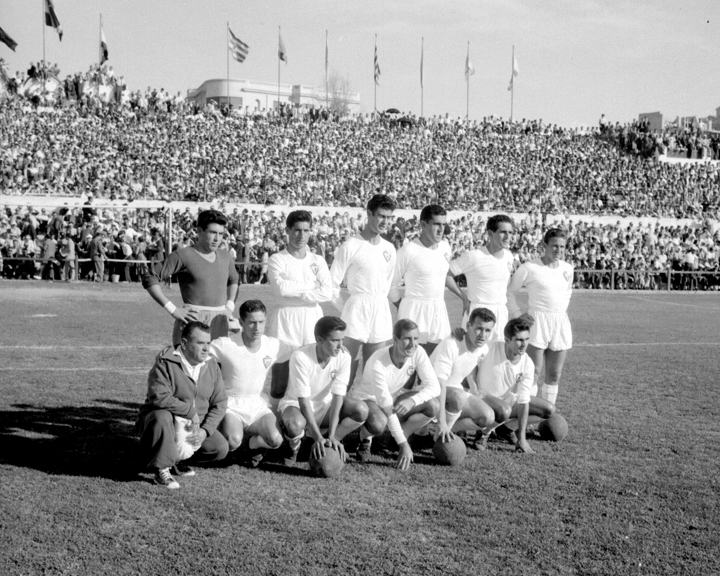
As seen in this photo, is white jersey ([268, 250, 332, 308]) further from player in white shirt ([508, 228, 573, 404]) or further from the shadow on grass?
player in white shirt ([508, 228, 573, 404])

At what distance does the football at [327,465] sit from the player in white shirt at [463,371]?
97cm

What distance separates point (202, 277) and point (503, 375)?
8.99 feet

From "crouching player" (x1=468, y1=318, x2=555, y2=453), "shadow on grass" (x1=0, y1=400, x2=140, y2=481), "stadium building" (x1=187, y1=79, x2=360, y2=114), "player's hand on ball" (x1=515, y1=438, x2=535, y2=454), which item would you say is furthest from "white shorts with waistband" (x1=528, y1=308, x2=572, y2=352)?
"stadium building" (x1=187, y1=79, x2=360, y2=114)

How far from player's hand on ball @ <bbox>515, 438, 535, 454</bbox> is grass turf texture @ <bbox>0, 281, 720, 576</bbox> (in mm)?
121

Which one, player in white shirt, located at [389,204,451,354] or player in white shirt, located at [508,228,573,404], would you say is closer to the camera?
player in white shirt, located at [389,204,451,354]

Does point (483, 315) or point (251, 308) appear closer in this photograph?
point (251, 308)

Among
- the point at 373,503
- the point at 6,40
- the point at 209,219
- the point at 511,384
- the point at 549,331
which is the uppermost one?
the point at 6,40

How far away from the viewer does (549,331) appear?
7.64m

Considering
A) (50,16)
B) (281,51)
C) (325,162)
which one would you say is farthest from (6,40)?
(281,51)

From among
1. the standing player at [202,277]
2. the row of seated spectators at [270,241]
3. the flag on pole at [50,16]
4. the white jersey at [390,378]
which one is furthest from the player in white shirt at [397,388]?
the flag on pole at [50,16]

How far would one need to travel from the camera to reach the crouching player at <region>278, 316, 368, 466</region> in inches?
235

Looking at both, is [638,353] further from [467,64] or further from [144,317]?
[467,64]

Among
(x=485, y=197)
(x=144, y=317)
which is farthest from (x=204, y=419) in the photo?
(x=485, y=197)

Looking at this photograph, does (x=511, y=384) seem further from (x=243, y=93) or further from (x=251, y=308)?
(x=243, y=93)
